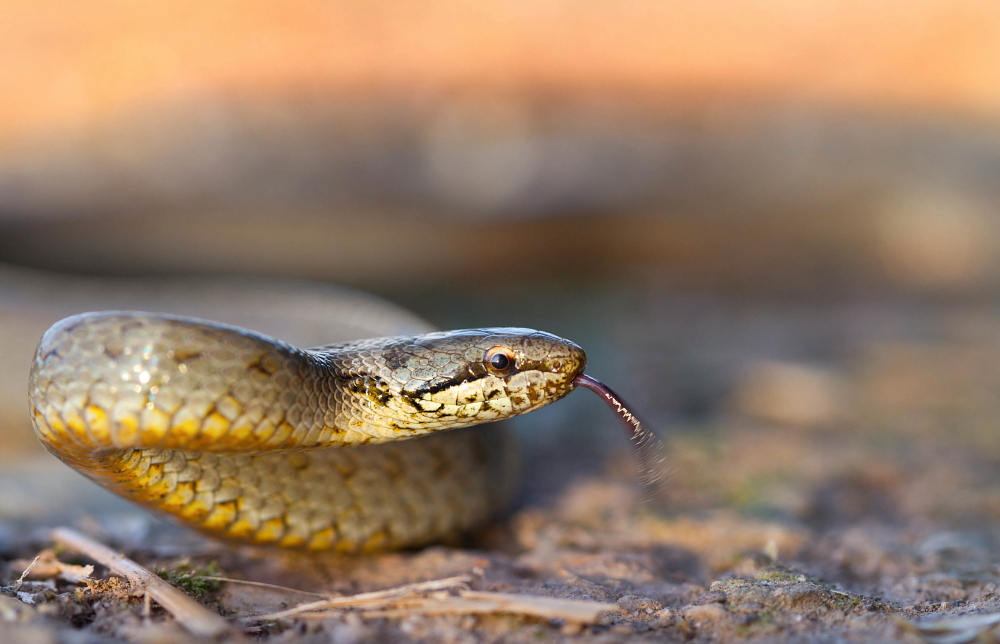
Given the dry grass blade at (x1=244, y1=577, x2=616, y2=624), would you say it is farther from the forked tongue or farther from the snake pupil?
the forked tongue

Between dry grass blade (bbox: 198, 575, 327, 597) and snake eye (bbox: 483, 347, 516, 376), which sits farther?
snake eye (bbox: 483, 347, 516, 376)

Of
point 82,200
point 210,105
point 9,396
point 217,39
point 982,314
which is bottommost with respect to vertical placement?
point 9,396

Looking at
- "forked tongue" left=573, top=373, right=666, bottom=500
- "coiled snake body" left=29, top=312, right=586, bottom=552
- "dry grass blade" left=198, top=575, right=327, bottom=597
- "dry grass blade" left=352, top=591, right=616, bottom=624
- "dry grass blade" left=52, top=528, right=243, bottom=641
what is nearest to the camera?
"dry grass blade" left=52, top=528, right=243, bottom=641

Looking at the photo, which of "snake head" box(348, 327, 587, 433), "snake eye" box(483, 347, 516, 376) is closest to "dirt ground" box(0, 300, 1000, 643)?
"snake head" box(348, 327, 587, 433)

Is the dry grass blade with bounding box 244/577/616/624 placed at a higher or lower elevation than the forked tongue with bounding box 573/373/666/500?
lower

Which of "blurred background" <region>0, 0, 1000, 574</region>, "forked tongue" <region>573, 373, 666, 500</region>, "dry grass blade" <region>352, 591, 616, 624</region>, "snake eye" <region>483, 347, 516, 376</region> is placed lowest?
"dry grass blade" <region>352, 591, 616, 624</region>

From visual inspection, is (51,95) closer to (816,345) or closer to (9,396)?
(9,396)

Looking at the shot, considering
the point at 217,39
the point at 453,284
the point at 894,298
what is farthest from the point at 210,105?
the point at 894,298
